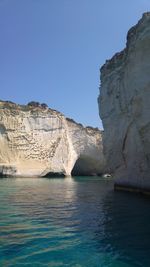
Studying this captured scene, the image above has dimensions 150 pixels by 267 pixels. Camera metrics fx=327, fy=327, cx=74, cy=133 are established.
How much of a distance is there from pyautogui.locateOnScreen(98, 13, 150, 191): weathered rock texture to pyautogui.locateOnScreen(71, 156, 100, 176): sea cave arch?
1285 inches

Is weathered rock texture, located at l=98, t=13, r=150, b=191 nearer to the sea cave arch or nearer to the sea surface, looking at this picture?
the sea surface

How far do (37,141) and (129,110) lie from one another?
29171mm

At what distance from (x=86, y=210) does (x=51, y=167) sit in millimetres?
35842

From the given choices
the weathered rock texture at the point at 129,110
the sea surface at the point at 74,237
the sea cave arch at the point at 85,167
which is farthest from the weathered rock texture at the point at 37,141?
the sea surface at the point at 74,237

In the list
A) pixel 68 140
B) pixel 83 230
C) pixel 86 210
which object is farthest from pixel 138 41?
pixel 68 140

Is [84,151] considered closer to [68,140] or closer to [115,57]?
[68,140]

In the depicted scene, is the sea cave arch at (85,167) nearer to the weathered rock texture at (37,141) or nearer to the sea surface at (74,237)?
the weathered rock texture at (37,141)

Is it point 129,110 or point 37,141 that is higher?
point 37,141

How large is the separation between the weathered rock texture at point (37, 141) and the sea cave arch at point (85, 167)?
386 centimetres

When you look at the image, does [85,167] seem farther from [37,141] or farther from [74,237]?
[74,237]

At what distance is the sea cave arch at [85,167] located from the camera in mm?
59506

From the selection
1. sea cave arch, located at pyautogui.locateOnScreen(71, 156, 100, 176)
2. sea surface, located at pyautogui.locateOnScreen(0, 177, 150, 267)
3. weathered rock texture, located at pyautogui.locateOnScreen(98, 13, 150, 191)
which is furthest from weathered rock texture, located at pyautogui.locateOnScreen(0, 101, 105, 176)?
sea surface, located at pyautogui.locateOnScreen(0, 177, 150, 267)

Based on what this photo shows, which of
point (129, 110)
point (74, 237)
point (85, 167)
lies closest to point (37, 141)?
point (85, 167)

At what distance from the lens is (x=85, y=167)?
203ft
